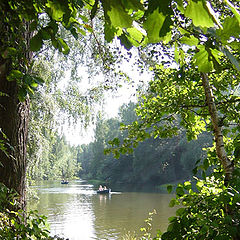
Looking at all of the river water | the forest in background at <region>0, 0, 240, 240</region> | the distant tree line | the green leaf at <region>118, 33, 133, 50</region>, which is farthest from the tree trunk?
the distant tree line

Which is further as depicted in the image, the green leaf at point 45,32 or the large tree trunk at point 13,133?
the large tree trunk at point 13,133

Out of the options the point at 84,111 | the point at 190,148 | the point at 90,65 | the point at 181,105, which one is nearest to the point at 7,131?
the point at 181,105

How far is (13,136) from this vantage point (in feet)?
9.58

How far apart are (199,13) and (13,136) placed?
2.68 meters

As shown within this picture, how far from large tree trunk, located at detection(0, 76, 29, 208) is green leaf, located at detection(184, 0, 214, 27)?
99.9 inches

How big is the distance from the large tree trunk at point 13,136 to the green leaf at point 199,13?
2.54m

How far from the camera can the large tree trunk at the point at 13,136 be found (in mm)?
2836

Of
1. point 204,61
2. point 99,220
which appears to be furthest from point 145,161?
point 204,61

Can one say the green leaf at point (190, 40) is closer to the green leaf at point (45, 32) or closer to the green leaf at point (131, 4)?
the green leaf at point (131, 4)

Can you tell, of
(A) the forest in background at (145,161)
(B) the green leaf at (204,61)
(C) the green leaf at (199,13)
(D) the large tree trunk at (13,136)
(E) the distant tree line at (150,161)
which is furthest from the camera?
(E) the distant tree line at (150,161)

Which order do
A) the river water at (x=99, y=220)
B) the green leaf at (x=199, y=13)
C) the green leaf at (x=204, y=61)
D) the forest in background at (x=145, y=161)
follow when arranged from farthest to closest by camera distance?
the forest in background at (x=145, y=161), the river water at (x=99, y=220), the green leaf at (x=204, y=61), the green leaf at (x=199, y=13)

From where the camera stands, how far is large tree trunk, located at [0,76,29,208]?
9.30ft

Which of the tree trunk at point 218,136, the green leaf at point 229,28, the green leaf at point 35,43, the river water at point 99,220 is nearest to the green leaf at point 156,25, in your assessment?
the green leaf at point 229,28

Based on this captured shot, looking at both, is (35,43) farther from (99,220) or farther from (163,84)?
(99,220)
